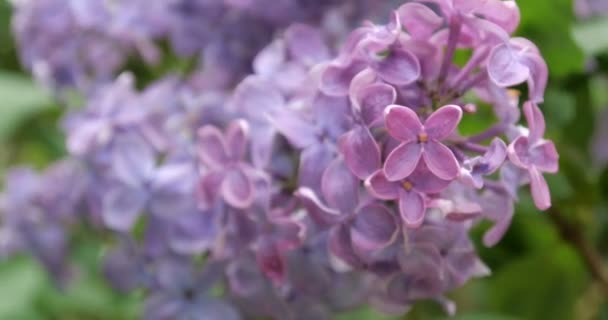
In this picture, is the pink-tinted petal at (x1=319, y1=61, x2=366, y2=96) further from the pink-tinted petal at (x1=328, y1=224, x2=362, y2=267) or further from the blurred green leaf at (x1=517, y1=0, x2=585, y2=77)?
the blurred green leaf at (x1=517, y1=0, x2=585, y2=77)

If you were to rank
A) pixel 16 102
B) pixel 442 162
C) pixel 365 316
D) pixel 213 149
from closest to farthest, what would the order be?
pixel 442 162 < pixel 213 149 < pixel 365 316 < pixel 16 102

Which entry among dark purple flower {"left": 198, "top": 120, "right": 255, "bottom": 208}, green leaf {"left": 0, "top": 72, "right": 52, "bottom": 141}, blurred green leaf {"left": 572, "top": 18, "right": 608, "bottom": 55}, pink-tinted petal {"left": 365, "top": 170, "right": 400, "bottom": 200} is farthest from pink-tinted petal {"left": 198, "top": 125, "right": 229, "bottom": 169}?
green leaf {"left": 0, "top": 72, "right": 52, "bottom": 141}

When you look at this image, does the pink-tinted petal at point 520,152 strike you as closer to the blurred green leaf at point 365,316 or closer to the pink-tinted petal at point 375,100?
the pink-tinted petal at point 375,100

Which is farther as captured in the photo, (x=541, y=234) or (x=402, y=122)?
(x=541, y=234)

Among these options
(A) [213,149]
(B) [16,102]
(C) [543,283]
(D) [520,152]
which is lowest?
(C) [543,283]

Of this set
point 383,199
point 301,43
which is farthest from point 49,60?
point 383,199

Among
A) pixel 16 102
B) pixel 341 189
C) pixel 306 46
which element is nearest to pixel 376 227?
pixel 341 189

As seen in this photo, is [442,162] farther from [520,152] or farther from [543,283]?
[543,283]
